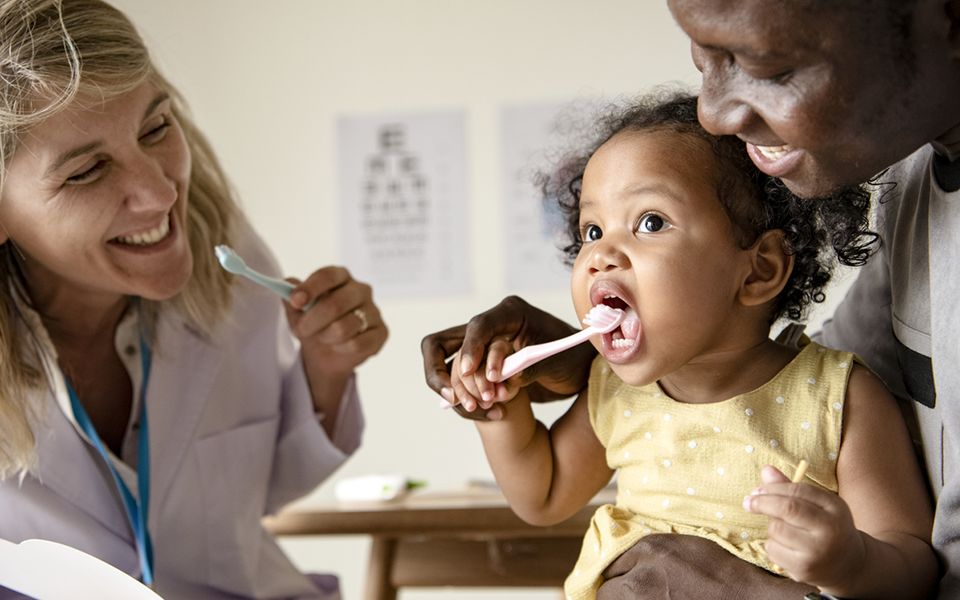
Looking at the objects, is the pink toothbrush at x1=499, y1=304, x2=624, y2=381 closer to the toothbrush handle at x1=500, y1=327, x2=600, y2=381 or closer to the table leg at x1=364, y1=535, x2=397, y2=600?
the toothbrush handle at x1=500, y1=327, x2=600, y2=381

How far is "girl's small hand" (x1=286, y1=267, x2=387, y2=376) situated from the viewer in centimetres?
119

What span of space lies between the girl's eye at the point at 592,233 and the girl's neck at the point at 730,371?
164 millimetres

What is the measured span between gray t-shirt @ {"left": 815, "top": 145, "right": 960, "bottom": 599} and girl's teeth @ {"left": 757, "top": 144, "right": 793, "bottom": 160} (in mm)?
167

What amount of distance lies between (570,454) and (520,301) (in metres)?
0.18

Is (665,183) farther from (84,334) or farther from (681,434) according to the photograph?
(84,334)

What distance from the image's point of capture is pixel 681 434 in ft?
2.60

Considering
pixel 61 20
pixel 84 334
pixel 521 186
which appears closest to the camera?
pixel 61 20

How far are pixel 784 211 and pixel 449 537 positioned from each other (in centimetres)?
114

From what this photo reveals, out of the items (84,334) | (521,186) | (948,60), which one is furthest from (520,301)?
(521,186)

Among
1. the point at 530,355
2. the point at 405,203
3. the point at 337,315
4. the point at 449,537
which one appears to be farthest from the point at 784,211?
the point at 405,203

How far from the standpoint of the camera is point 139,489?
114 cm

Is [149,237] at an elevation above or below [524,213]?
above

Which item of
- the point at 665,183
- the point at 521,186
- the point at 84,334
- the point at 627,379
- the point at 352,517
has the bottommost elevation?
the point at 352,517

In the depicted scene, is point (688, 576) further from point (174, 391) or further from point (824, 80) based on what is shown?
point (174, 391)
